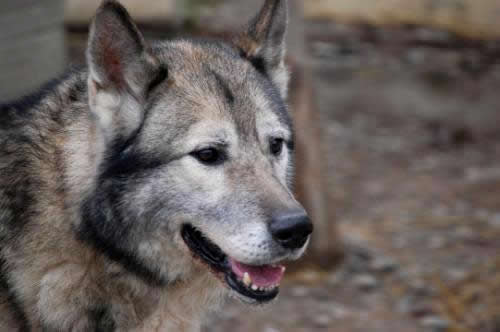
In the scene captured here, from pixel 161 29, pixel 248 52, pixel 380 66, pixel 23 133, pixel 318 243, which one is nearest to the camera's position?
pixel 23 133

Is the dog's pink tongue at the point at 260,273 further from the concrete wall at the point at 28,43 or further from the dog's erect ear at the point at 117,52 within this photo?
the concrete wall at the point at 28,43

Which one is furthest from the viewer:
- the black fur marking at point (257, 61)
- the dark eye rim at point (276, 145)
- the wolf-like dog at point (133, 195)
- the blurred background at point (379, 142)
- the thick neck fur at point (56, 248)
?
the blurred background at point (379, 142)

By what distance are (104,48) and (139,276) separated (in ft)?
3.41

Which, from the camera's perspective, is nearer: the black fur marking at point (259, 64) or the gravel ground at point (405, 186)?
the black fur marking at point (259, 64)

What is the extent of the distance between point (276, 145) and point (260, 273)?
0.62 meters

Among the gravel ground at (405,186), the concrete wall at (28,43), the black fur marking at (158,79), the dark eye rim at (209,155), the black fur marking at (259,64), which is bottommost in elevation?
the gravel ground at (405,186)

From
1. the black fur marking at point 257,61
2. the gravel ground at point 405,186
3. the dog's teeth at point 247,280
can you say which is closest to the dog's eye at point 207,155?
the dog's teeth at point 247,280

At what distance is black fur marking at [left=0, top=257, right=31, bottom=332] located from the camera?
3633 mm

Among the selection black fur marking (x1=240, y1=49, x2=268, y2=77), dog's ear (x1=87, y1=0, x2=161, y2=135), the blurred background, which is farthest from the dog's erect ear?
the blurred background

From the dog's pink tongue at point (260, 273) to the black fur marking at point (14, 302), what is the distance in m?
0.98

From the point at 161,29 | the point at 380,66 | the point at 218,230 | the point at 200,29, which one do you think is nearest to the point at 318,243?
the point at 200,29

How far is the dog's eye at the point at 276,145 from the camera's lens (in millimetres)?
3797

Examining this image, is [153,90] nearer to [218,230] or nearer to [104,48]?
[104,48]

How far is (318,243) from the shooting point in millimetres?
7070
